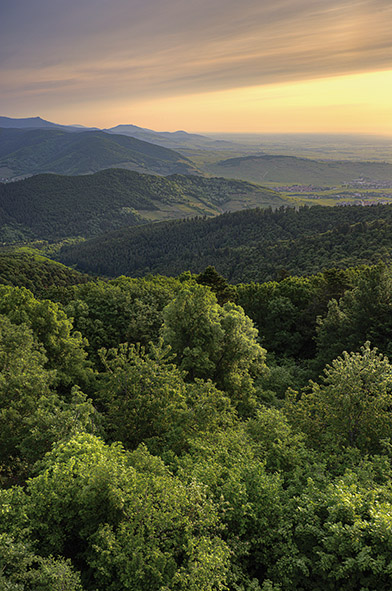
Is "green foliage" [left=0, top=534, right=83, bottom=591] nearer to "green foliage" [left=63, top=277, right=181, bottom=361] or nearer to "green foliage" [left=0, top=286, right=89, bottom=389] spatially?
"green foliage" [left=0, top=286, right=89, bottom=389]

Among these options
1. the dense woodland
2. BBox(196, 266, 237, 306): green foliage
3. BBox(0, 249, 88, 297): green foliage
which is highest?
BBox(196, 266, 237, 306): green foliage

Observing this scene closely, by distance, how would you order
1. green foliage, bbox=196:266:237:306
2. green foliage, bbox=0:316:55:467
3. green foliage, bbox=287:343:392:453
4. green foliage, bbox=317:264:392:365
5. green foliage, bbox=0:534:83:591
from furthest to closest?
green foliage, bbox=196:266:237:306 → green foliage, bbox=317:264:392:365 → green foliage, bbox=287:343:392:453 → green foliage, bbox=0:316:55:467 → green foliage, bbox=0:534:83:591

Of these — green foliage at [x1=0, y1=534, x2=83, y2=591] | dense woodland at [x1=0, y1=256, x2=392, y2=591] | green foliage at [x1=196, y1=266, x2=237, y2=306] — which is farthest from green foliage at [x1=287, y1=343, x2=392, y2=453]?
green foliage at [x1=196, y1=266, x2=237, y2=306]

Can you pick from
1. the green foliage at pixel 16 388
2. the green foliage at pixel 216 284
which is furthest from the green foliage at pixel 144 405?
the green foliage at pixel 216 284

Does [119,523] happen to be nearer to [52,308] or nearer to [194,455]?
[194,455]

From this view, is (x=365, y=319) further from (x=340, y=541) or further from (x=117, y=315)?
(x=117, y=315)

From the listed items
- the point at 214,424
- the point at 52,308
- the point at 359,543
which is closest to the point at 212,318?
the point at 214,424

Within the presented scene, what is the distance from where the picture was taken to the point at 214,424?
72.9ft

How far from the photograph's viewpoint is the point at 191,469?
1692 centimetres

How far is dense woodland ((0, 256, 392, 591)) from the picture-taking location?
11.7 metres

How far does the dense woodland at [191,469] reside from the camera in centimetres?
1166

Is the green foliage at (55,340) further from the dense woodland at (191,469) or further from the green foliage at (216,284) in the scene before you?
the green foliage at (216,284)

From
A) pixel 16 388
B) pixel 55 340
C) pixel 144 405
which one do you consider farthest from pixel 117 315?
pixel 144 405

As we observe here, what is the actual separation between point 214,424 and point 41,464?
11205mm
